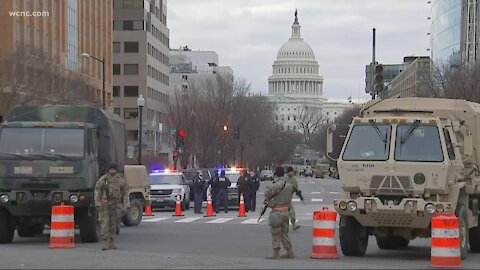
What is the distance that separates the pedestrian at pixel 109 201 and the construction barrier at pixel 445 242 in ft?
22.9

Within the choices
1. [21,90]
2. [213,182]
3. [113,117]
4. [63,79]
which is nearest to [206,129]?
[63,79]

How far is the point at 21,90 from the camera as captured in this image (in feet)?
166

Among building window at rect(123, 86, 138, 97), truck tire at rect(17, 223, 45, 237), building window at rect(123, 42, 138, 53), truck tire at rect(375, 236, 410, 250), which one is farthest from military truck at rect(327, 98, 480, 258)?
building window at rect(123, 86, 138, 97)

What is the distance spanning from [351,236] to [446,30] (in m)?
96.6

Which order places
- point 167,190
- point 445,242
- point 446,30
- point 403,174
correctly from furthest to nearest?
point 446,30, point 167,190, point 403,174, point 445,242

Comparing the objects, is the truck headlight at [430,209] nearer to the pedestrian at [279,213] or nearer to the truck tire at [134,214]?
the pedestrian at [279,213]

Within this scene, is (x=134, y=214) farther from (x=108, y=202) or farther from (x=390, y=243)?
(x=390, y=243)

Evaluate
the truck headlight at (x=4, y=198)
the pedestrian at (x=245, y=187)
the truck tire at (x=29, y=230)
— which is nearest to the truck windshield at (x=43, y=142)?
the truck headlight at (x=4, y=198)

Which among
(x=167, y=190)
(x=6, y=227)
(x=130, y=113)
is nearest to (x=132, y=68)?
(x=130, y=113)

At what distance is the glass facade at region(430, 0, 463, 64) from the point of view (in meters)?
104

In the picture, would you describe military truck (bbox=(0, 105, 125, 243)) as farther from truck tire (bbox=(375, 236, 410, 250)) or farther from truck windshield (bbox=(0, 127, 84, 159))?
truck tire (bbox=(375, 236, 410, 250))

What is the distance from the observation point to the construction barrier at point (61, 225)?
19516 mm

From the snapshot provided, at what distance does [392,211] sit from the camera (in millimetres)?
16953

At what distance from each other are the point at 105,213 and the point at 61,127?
9.42 feet
